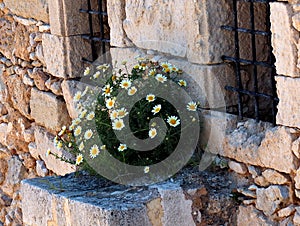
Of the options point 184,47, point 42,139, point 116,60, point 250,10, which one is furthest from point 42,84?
point 250,10

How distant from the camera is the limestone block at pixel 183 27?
3809 mm

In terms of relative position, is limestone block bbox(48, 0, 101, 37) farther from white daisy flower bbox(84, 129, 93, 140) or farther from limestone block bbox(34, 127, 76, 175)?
white daisy flower bbox(84, 129, 93, 140)

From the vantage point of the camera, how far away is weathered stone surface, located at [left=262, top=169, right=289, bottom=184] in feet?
11.6

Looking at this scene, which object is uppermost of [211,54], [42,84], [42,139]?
[211,54]

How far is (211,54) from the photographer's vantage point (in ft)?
12.6

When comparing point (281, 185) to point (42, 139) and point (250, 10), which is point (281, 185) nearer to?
point (250, 10)

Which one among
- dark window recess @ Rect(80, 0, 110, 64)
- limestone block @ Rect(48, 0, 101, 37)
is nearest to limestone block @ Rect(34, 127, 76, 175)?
dark window recess @ Rect(80, 0, 110, 64)

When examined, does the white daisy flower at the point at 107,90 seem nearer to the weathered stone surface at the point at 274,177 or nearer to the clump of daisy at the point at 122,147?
the clump of daisy at the point at 122,147

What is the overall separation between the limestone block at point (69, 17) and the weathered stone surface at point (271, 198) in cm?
205

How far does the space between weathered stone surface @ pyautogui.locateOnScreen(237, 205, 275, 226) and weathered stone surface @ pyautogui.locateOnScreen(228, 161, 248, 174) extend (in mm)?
181

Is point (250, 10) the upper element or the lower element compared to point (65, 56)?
upper

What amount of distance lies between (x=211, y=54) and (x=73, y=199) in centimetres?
102

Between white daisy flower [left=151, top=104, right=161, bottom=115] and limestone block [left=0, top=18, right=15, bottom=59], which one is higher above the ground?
limestone block [left=0, top=18, right=15, bottom=59]

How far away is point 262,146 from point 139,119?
64cm
